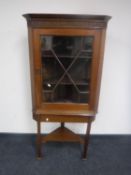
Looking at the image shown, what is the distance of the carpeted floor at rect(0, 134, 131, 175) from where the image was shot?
Result: 195cm

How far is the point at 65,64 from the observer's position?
1.74 metres

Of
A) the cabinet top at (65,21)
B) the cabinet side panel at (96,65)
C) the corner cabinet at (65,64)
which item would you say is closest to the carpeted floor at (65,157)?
the corner cabinet at (65,64)

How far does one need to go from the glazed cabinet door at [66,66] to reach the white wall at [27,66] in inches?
17.3

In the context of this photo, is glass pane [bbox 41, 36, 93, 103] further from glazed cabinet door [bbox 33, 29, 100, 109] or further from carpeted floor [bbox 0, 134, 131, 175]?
carpeted floor [bbox 0, 134, 131, 175]

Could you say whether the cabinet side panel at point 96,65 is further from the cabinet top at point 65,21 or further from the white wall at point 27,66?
the white wall at point 27,66

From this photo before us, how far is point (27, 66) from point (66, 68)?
0.56 m

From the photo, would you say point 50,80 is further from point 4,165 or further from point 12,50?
point 4,165

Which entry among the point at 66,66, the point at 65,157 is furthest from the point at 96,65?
the point at 65,157

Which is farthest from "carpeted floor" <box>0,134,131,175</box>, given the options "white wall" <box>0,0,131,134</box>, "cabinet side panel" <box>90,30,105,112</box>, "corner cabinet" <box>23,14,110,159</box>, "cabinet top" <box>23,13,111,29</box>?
"cabinet top" <box>23,13,111,29</box>

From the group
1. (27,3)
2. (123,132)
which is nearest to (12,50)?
(27,3)

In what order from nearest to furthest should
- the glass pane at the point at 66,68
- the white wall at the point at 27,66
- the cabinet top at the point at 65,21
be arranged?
the cabinet top at the point at 65,21, the glass pane at the point at 66,68, the white wall at the point at 27,66

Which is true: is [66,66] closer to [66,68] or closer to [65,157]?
[66,68]

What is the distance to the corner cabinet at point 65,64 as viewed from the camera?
156 cm

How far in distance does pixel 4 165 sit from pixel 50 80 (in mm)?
1040
